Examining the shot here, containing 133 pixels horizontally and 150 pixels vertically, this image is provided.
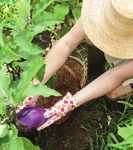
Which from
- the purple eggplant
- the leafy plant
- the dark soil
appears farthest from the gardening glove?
the leafy plant

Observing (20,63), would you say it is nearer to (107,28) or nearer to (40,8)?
(40,8)

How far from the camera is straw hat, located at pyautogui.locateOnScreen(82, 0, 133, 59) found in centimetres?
172

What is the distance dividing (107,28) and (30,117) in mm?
491

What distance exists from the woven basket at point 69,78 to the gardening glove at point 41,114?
0.88ft

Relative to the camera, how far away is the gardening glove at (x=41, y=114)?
1827mm

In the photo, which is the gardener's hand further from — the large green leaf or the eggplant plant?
the large green leaf

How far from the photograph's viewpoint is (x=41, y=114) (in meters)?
1.87

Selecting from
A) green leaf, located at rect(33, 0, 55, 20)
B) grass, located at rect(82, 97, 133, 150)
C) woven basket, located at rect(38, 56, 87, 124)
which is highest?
green leaf, located at rect(33, 0, 55, 20)

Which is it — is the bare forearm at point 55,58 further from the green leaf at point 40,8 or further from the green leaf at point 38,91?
the green leaf at point 38,91

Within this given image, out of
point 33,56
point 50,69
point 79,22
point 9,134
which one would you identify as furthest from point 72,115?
point 9,134

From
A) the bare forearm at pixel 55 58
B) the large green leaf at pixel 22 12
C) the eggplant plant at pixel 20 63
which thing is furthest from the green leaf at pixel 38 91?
the bare forearm at pixel 55 58

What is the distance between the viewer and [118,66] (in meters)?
1.96

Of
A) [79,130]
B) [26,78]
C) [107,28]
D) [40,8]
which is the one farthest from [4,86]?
[79,130]

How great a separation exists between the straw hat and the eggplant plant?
11 cm
